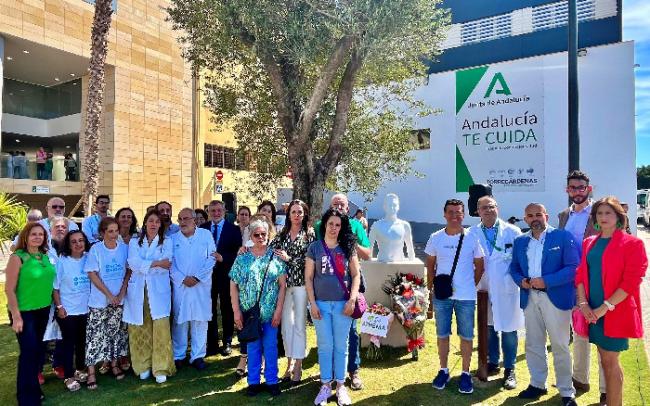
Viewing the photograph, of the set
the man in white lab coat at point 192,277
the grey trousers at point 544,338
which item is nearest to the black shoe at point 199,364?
the man in white lab coat at point 192,277

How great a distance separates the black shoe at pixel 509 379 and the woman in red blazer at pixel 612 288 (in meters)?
1.05

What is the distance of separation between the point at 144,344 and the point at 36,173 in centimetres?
1926

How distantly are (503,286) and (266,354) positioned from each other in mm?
2527

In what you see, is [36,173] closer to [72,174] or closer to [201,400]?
[72,174]

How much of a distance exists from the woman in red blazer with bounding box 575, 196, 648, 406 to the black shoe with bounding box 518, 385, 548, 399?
30.7 inches

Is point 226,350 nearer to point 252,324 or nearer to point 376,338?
point 252,324

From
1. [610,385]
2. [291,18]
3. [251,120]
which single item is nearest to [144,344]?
[610,385]

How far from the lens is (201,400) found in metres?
4.50

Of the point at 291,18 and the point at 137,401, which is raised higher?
the point at 291,18

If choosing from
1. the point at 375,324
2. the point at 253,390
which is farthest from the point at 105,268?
the point at 375,324

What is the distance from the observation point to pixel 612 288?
12.0ft

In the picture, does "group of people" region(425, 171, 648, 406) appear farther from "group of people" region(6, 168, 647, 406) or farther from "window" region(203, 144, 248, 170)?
"window" region(203, 144, 248, 170)

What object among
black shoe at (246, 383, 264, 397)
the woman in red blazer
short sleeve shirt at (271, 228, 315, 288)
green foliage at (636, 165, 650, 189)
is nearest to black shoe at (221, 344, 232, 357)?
black shoe at (246, 383, 264, 397)

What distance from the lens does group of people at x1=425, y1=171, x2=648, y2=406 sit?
12.0 feet
